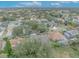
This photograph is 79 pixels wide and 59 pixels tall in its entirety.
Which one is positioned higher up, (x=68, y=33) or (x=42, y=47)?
(x=68, y=33)

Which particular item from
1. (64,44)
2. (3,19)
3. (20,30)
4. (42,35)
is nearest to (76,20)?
(64,44)

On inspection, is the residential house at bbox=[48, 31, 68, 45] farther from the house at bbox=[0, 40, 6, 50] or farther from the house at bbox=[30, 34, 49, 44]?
the house at bbox=[0, 40, 6, 50]

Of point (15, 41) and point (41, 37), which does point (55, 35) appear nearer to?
point (41, 37)

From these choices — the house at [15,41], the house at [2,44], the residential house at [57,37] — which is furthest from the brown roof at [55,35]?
the house at [2,44]

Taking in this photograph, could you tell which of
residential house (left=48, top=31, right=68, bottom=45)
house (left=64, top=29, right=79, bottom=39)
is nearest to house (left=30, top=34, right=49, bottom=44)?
residential house (left=48, top=31, right=68, bottom=45)

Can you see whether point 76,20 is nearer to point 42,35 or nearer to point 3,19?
point 42,35

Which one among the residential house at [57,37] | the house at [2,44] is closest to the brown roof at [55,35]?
the residential house at [57,37]

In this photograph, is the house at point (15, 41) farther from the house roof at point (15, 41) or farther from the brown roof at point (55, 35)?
the brown roof at point (55, 35)

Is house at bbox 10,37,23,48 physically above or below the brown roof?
below

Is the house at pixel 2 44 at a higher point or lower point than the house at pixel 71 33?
lower

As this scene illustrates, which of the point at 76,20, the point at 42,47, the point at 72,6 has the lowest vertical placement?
the point at 42,47

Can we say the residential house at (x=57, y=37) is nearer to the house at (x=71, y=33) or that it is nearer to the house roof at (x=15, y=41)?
the house at (x=71, y=33)
